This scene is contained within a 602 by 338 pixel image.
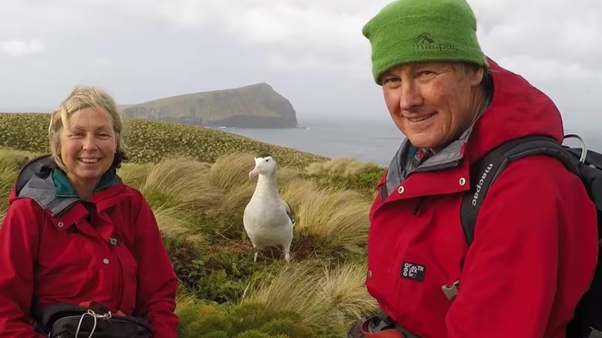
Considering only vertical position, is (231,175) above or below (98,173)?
below

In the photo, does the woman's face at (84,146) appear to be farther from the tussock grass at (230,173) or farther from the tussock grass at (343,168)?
the tussock grass at (343,168)

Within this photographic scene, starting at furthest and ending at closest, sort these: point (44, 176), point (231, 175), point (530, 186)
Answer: point (231, 175) < point (44, 176) < point (530, 186)

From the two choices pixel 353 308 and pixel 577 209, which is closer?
pixel 577 209

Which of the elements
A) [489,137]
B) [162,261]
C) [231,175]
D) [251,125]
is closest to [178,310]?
[162,261]

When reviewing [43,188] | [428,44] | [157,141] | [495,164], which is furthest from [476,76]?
[157,141]

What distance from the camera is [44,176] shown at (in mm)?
2699

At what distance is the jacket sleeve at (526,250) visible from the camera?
1.40 m

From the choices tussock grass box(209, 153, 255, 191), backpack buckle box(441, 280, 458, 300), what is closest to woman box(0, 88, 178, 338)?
backpack buckle box(441, 280, 458, 300)

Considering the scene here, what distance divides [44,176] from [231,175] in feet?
22.9

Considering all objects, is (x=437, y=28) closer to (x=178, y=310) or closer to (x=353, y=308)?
(x=178, y=310)

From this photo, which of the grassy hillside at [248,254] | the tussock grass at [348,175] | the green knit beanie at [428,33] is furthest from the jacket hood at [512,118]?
the tussock grass at [348,175]

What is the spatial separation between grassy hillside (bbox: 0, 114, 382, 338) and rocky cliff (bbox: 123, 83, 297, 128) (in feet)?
342

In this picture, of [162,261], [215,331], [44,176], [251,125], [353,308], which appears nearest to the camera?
[44,176]

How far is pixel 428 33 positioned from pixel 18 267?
184 centimetres
